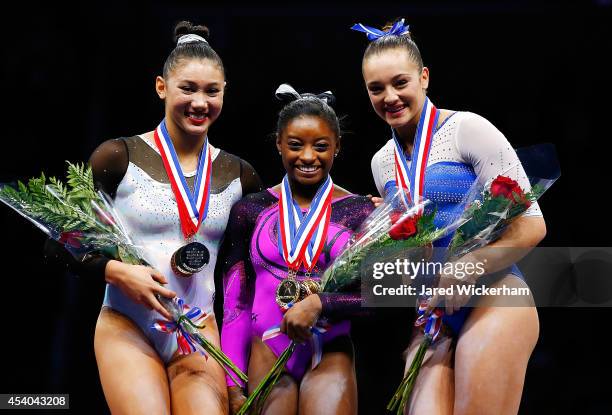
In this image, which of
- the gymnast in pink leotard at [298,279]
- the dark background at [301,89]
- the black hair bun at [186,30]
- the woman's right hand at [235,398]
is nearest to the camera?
the gymnast in pink leotard at [298,279]

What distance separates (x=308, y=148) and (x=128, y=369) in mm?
845

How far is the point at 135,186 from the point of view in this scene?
270 cm

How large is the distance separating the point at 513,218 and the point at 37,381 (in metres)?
2.56

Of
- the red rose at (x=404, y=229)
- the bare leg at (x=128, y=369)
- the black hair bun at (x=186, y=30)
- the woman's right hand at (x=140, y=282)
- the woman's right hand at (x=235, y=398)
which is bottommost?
the woman's right hand at (x=235, y=398)

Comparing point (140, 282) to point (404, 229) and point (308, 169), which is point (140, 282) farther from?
point (404, 229)

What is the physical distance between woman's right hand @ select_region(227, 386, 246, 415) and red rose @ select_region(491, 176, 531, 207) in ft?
3.09

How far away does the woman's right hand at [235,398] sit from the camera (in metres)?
2.53

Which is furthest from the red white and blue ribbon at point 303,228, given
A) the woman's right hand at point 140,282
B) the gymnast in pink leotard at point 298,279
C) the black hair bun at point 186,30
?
the black hair bun at point 186,30

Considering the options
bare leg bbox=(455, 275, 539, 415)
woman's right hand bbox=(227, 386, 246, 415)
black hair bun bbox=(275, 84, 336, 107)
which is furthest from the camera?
black hair bun bbox=(275, 84, 336, 107)

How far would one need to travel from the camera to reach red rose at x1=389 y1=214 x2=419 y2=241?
245 cm

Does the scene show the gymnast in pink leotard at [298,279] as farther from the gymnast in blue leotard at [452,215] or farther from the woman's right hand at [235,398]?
the gymnast in blue leotard at [452,215]

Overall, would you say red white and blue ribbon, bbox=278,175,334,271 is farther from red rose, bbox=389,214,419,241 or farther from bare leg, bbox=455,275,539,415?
bare leg, bbox=455,275,539,415

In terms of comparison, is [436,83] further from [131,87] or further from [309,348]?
[309,348]

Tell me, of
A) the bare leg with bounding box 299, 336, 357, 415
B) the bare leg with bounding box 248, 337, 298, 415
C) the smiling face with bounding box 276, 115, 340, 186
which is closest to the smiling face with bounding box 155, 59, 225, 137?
the smiling face with bounding box 276, 115, 340, 186
